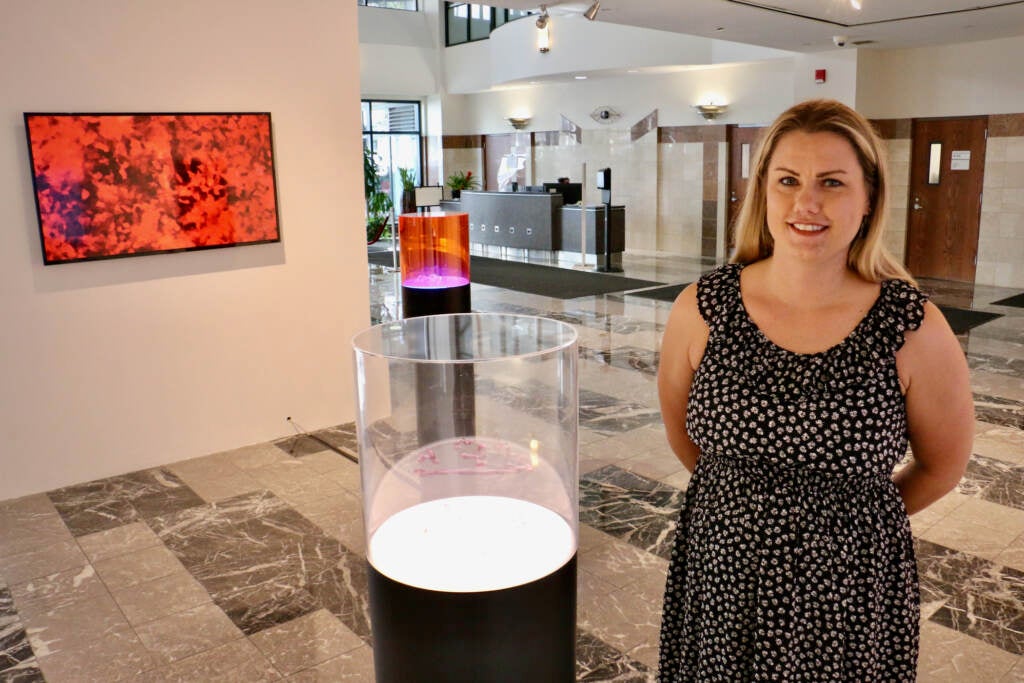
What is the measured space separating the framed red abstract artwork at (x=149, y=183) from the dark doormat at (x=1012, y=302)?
344 inches

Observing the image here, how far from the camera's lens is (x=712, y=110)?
49.3 feet

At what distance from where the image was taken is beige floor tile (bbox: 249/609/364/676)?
331cm

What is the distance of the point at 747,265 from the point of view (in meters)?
2.04

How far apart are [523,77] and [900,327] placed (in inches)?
605

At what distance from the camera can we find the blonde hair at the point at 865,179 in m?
1.82

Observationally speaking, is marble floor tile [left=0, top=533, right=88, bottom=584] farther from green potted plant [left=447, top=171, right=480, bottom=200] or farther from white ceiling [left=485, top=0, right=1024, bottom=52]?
green potted plant [left=447, top=171, right=480, bottom=200]

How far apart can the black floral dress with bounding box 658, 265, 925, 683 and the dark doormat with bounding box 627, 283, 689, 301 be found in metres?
9.51

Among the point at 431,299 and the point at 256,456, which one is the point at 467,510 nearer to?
the point at 431,299

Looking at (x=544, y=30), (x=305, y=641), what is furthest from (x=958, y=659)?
(x=544, y=30)

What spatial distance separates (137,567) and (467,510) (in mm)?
3126

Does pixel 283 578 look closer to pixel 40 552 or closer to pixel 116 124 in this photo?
pixel 40 552

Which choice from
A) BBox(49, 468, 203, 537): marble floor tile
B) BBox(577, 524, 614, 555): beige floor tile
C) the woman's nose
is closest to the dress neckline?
the woman's nose

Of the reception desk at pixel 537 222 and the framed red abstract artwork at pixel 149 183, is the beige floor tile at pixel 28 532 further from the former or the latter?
the reception desk at pixel 537 222

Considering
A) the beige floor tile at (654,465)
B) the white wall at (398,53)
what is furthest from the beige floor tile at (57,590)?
the white wall at (398,53)
